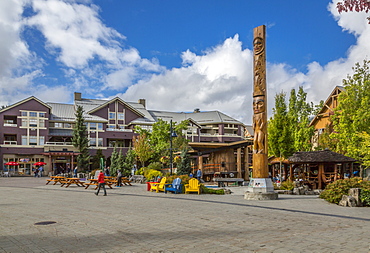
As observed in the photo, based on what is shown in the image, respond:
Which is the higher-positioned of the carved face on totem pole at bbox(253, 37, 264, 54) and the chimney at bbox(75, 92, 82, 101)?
the chimney at bbox(75, 92, 82, 101)

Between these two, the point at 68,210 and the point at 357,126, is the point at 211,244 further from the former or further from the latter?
the point at 357,126

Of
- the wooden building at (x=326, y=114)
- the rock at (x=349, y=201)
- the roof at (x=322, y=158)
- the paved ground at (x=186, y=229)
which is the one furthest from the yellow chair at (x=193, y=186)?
the wooden building at (x=326, y=114)

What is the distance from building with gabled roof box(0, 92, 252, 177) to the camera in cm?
5803

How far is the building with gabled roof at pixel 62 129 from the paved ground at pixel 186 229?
160ft

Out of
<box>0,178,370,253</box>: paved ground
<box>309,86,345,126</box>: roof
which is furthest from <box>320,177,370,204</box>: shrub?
<box>309,86,345,126</box>: roof

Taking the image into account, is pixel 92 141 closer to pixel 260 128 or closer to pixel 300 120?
pixel 300 120

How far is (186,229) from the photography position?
30.5ft

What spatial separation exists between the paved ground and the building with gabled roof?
48823mm

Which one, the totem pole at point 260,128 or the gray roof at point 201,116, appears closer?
the totem pole at point 260,128

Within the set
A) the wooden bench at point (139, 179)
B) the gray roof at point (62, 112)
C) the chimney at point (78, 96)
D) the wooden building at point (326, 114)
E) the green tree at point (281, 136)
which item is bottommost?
the wooden bench at point (139, 179)

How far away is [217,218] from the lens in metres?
11.0

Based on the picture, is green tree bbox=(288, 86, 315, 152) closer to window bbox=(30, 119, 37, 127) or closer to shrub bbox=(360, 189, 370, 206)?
shrub bbox=(360, 189, 370, 206)

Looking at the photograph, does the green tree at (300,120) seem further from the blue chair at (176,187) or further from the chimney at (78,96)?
the chimney at (78,96)

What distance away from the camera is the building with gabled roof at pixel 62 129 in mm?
58031
